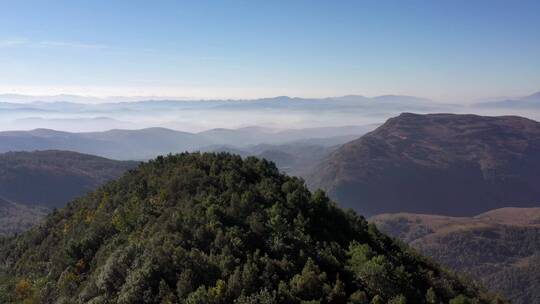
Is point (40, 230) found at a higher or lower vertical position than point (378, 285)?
lower

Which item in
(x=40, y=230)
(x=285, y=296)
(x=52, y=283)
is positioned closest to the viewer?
(x=285, y=296)

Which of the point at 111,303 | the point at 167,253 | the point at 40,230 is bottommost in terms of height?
the point at 40,230

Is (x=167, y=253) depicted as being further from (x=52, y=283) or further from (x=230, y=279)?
(x=52, y=283)

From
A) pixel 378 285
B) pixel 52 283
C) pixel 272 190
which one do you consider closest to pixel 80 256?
pixel 52 283

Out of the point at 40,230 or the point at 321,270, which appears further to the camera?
the point at 40,230

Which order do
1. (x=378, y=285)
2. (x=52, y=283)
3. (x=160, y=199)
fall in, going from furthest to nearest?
(x=160, y=199) → (x=52, y=283) → (x=378, y=285)

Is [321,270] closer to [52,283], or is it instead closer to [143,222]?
[143,222]
